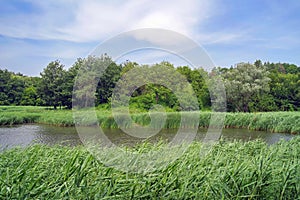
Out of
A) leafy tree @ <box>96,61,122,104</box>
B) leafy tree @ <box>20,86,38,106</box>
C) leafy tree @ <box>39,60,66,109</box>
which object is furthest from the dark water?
leafy tree @ <box>20,86,38,106</box>

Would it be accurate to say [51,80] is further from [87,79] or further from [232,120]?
[87,79]

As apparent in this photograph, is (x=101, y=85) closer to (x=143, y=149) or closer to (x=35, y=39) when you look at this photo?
(x=143, y=149)

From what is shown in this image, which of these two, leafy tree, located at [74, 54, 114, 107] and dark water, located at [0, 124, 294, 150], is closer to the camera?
leafy tree, located at [74, 54, 114, 107]

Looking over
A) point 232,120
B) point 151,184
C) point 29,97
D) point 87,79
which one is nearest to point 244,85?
point 232,120

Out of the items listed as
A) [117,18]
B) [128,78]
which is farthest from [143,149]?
[117,18]

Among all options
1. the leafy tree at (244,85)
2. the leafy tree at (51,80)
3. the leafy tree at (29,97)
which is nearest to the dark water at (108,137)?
the leafy tree at (51,80)

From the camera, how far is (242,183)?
2.34 metres

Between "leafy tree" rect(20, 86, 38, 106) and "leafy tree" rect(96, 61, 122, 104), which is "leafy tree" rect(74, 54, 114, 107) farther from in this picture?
"leafy tree" rect(20, 86, 38, 106)

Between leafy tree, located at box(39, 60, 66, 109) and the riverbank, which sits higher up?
leafy tree, located at box(39, 60, 66, 109)

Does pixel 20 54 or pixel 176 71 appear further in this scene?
pixel 20 54

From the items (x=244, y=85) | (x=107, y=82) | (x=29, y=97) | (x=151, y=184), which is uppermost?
(x=244, y=85)

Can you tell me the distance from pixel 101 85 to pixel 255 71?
18257 mm

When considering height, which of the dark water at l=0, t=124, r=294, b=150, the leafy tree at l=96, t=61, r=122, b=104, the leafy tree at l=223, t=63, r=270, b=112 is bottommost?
the dark water at l=0, t=124, r=294, b=150

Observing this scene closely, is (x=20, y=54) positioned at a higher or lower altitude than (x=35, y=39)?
lower
